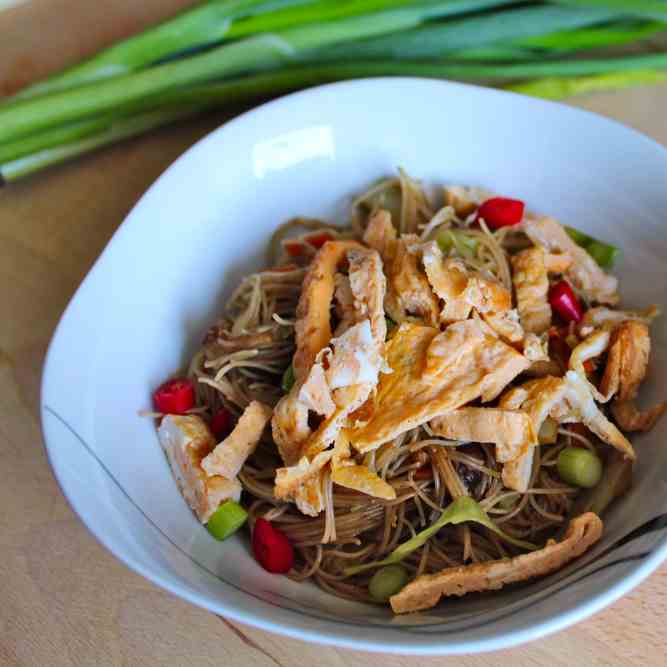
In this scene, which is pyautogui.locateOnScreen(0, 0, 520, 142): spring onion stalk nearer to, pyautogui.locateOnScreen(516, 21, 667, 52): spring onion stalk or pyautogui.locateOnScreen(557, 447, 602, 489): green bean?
pyautogui.locateOnScreen(516, 21, 667, 52): spring onion stalk

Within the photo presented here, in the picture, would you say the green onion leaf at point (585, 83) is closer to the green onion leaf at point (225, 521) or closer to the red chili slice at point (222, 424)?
the red chili slice at point (222, 424)

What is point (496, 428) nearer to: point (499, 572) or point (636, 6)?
point (499, 572)

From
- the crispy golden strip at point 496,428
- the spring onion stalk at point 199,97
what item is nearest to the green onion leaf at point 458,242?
the crispy golden strip at point 496,428

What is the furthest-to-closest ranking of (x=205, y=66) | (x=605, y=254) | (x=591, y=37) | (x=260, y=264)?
(x=591, y=37), (x=205, y=66), (x=260, y=264), (x=605, y=254)

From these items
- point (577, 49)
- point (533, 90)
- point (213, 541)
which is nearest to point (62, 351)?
point (213, 541)

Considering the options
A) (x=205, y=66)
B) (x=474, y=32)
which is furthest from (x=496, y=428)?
(x=205, y=66)
